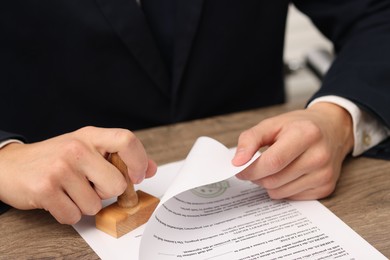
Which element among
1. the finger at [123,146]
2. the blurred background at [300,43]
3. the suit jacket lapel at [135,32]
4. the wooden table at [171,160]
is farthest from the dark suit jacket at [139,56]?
the blurred background at [300,43]

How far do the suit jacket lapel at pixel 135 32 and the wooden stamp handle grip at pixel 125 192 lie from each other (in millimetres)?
452

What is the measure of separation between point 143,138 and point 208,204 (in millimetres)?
273

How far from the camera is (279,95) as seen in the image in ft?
4.58

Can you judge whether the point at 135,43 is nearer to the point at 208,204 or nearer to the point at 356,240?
the point at 208,204

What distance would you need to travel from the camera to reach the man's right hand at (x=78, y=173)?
67 cm

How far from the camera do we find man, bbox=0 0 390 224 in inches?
27.0

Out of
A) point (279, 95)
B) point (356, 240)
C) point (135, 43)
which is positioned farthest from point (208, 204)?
point (279, 95)

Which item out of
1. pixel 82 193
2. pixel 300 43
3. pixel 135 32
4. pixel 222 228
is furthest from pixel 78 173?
pixel 300 43

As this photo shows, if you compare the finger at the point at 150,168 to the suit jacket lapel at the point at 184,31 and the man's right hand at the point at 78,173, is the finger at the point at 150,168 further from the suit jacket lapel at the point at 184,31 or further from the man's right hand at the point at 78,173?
the suit jacket lapel at the point at 184,31

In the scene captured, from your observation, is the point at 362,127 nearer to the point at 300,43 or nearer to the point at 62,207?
the point at 62,207

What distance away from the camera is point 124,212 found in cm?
70

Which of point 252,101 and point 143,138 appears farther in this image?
point 252,101

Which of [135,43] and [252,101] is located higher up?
[135,43]

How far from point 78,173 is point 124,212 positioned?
83 millimetres
